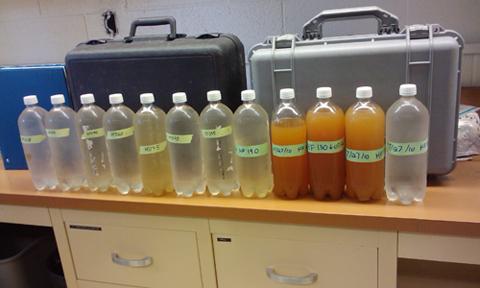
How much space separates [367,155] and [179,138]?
48 cm

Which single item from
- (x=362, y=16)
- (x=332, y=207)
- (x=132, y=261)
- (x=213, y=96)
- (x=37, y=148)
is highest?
(x=362, y=16)

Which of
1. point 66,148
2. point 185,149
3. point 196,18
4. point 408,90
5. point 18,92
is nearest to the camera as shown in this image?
point 408,90

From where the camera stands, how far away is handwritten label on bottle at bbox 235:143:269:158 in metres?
1.03

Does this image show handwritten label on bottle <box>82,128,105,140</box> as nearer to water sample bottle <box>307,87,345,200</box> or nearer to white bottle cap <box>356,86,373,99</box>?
water sample bottle <box>307,87,345,200</box>

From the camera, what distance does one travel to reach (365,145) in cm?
95

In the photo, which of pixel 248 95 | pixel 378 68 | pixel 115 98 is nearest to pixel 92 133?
pixel 115 98

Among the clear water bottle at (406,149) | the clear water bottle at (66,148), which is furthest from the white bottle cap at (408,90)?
the clear water bottle at (66,148)

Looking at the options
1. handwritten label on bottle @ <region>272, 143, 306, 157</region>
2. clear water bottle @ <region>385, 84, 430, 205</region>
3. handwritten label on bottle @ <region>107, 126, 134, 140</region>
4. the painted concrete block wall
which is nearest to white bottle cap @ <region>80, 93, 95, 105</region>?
handwritten label on bottle @ <region>107, 126, 134, 140</region>

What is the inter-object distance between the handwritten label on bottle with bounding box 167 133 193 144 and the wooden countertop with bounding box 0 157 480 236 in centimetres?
16

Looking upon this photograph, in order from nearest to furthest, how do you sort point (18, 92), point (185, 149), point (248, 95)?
point (248, 95) → point (185, 149) → point (18, 92)

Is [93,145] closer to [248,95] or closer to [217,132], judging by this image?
[217,132]

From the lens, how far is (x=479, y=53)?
1424mm

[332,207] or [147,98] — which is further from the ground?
[147,98]

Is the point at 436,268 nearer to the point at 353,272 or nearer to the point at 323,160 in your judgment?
the point at 353,272
